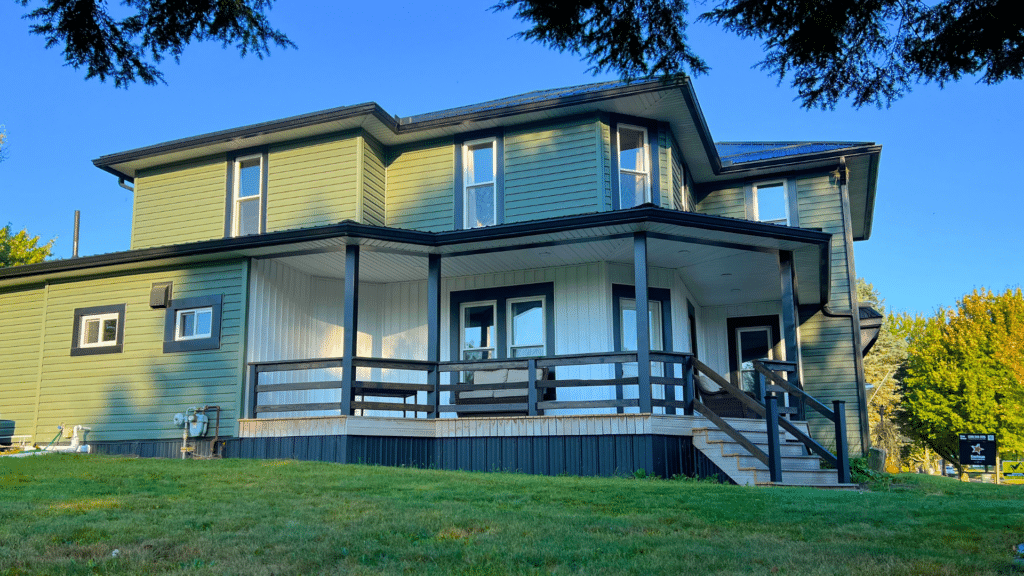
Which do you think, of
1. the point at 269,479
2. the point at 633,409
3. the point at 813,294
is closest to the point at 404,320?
the point at 633,409

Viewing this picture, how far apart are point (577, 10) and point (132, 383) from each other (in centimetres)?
1065

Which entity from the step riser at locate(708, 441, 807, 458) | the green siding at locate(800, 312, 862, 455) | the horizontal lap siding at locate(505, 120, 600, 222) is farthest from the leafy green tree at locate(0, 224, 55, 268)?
the step riser at locate(708, 441, 807, 458)

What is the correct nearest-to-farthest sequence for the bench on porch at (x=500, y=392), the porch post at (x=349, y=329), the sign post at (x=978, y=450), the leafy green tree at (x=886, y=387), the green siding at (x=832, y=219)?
the porch post at (x=349, y=329)
the bench on porch at (x=500, y=392)
the green siding at (x=832, y=219)
the sign post at (x=978, y=450)
the leafy green tree at (x=886, y=387)

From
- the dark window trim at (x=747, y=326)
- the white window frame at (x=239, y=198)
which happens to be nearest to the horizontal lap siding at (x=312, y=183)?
the white window frame at (x=239, y=198)

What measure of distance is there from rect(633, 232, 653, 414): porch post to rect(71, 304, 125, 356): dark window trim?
26.6ft

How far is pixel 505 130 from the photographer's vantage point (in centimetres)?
1483

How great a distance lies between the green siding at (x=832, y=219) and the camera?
55.0 feet

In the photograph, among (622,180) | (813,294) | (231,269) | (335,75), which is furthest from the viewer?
(335,75)

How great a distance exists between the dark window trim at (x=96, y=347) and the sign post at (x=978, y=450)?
21008 mm

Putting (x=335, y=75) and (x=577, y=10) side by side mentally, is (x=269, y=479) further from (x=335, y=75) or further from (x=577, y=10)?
(x=335, y=75)

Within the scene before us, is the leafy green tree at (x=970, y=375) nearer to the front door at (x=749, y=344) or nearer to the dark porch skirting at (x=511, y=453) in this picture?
the front door at (x=749, y=344)

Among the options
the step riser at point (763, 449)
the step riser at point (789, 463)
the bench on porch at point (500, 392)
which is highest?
the bench on porch at point (500, 392)

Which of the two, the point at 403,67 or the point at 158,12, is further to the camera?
the point at 403,67

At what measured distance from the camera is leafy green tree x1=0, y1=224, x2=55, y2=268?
33344 millimetres
